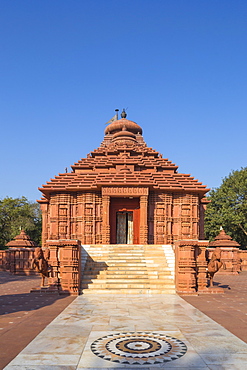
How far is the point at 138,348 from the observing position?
544 cm

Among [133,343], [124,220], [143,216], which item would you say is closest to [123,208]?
[124,220]

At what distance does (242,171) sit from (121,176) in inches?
807

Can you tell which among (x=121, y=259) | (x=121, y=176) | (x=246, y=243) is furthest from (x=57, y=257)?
(x=246, y=243)

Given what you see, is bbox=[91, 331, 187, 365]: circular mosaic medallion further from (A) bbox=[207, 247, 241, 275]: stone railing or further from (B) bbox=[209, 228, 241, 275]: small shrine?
(A) bbox=[207, 247, 241, 275]: stone railing

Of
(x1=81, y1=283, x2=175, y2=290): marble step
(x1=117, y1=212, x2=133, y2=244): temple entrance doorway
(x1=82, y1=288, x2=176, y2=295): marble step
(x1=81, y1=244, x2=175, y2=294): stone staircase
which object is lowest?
(x1=82, y1=288, x2=176, y2=295): marble step

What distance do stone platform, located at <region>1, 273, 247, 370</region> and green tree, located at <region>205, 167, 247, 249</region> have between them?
2644 centimetres

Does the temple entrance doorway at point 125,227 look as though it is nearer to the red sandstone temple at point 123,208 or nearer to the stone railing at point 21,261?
the red sandstone temple at point 123,208

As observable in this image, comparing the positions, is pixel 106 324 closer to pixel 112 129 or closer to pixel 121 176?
pixel 121 176

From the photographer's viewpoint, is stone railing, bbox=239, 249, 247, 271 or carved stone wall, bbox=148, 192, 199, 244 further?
stone railing, bbox=239, 249, 247, 271

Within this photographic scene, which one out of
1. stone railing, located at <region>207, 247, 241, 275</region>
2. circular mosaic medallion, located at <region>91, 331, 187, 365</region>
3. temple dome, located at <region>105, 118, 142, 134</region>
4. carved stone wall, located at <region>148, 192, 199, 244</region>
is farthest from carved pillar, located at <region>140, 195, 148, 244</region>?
circular mosaic medallion, located at <region>91, 331, 187, 365</region>

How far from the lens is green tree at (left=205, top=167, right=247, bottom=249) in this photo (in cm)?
3459

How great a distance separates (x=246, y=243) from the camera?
36.7m

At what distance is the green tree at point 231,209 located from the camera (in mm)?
34594

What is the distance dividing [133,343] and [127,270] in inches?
332
